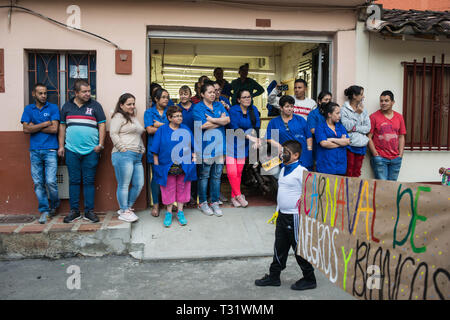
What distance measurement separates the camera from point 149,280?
15.9 feet

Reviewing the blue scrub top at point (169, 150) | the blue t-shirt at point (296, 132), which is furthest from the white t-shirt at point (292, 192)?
the blue t-shirt at point (296, 132)

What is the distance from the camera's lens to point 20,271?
5.15m

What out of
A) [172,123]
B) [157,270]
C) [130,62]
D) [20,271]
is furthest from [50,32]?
[157,270]

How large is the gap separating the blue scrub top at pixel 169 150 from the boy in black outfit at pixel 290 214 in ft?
6.96

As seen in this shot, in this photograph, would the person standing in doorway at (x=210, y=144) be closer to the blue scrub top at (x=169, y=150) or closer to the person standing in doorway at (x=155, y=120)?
the blue scrub top at (x=169, y=150)

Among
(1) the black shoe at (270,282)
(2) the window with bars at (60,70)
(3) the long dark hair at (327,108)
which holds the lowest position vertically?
(1) the black shoe at (270,282)

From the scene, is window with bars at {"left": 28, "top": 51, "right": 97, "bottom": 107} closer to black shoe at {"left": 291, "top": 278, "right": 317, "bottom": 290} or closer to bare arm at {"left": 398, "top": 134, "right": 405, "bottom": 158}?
black shoe at {"left": 291, "top": 278, "right": 317, "bottom": 290}

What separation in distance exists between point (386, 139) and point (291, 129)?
5.83 feet

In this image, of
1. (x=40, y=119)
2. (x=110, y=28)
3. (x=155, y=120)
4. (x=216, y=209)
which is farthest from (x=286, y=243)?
→ (x=110, y=28)

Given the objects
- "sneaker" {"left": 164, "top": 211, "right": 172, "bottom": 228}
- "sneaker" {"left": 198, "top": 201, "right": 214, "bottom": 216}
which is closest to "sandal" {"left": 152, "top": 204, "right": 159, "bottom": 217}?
"sneaker" {"left": 164, "top": 211, "right": 172, "bottom": 228}

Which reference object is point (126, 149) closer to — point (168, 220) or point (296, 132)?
point (168, 220)

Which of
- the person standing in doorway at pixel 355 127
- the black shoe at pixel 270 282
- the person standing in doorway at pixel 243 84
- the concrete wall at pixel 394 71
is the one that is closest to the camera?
the black shoe at pixel 270 282

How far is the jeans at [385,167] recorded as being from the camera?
23.6 ft

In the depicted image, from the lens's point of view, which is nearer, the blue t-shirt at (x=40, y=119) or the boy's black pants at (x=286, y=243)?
the boy's black pants at (x=286, y=243)
